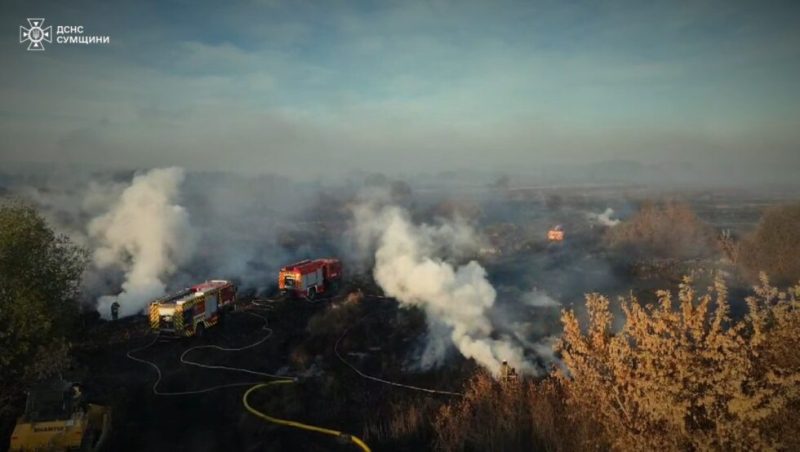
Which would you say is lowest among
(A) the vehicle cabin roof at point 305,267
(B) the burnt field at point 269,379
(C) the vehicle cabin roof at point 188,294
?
(B) the burnt field at point 269,379

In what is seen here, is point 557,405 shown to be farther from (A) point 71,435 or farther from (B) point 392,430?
(A) point 71,435

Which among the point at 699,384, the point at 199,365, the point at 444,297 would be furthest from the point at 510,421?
the point at 199,365

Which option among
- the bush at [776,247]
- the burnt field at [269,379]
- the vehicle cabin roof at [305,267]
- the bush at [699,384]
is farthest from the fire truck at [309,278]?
the bush at [776,247]

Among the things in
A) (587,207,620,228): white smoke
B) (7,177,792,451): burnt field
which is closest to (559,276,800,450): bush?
(7,177,792,451): burnt field

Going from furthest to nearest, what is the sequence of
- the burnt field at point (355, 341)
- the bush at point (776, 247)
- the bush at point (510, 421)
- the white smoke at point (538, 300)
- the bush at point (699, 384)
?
the bush at point (776, 247) → the white smoke at point (538, 300) → the burnt field at point (355, 341) → the bush at point (510, 421) → the bush at point (699, 384)

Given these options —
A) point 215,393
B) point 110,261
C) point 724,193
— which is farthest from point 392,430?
point 724,193

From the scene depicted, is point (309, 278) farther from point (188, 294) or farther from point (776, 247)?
point (776, 247)

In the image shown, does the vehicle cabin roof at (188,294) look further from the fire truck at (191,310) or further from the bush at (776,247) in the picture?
the bush at (776,247)

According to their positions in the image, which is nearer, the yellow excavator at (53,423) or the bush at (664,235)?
the yellow excavator at (53,423)
